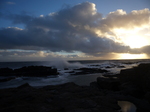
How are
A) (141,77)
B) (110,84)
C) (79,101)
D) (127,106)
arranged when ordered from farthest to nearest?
(110,84) → (141,77) → (127,106) → (79,101)

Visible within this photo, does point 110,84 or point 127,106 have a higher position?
point 110,84

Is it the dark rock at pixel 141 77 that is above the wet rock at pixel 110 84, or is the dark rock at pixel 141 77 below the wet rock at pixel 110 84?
above

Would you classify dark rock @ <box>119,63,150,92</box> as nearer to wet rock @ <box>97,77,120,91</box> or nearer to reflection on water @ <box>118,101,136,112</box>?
wet rock @ <box>97,77,120,91</box>

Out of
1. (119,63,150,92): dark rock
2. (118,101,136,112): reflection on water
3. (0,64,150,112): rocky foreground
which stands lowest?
(118,101,136,112): reflection on water

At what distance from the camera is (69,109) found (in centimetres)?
736

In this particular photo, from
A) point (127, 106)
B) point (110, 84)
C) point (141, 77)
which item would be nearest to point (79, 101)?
point (127, 106)

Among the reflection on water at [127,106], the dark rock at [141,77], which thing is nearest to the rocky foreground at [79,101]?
the dark rock at [141,77]

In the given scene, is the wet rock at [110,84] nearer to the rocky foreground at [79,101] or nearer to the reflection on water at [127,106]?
the rocky foreground at [79,101]

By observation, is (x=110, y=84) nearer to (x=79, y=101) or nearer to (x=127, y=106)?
(x=127, y=106)

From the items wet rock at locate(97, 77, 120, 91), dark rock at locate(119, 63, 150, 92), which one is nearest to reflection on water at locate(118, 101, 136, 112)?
dark rock at locate(119, 63, 150, 92)

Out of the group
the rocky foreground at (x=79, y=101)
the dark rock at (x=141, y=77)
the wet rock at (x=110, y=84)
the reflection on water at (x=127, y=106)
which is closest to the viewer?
the rocky foreground at (x=79, y=101)

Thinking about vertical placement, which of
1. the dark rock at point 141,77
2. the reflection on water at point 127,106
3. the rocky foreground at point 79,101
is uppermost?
the dark rock at point 141,77

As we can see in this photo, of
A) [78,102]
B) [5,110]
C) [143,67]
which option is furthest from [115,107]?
[5,110]

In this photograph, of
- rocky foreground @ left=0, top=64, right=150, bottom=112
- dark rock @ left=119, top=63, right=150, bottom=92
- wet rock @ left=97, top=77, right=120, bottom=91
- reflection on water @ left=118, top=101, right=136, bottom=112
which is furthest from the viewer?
wet rock @ left=97, top=77, right=120, bottom=91
